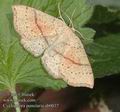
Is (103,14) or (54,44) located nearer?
(54,44)

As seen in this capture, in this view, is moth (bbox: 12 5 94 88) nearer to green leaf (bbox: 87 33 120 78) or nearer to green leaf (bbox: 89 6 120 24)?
green leaf (bbox: 87 33 120 78)

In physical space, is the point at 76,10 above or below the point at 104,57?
above

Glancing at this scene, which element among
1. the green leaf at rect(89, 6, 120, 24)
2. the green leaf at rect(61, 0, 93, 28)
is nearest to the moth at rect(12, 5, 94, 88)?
the green leaf at rect(61, 0, 93, 28)

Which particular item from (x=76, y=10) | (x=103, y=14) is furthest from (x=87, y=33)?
(x=103, y=14)

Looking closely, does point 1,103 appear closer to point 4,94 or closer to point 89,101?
point 4,94

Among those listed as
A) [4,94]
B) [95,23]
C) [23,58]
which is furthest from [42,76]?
[95,23]

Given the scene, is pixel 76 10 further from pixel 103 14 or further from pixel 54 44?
pixel 103 14
